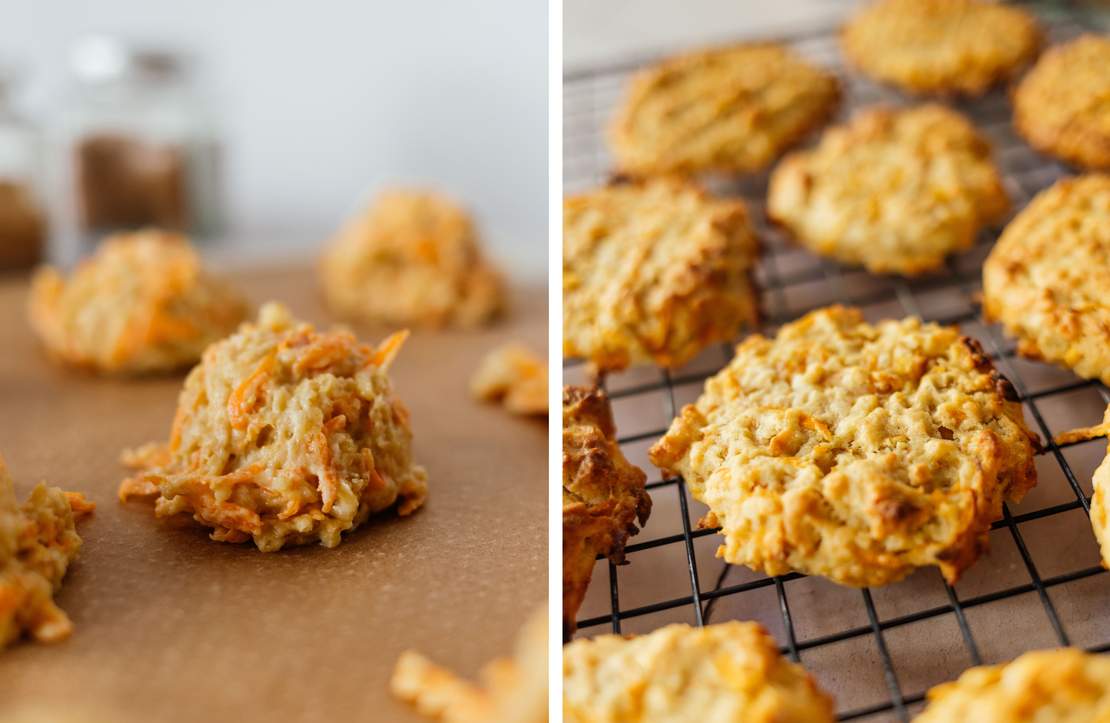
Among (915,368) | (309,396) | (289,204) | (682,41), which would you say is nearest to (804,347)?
(915,368)

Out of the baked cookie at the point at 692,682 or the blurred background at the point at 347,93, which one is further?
the blurred background at the point at 347,93

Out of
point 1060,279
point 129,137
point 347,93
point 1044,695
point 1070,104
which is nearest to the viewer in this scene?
point 1044,695

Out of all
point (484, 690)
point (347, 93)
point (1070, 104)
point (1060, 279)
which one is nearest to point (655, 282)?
point (1060, 279)

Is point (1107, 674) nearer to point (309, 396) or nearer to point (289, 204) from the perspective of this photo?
point (309, 396)

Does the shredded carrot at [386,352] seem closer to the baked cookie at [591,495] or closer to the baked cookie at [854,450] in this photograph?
the baked cookie at [591,495]

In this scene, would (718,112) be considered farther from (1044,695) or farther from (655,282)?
(1044,695)

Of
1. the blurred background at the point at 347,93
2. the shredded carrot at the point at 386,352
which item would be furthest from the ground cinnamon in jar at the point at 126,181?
the shredded carrot at the point at 386,352

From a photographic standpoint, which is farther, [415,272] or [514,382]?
[415,272]
